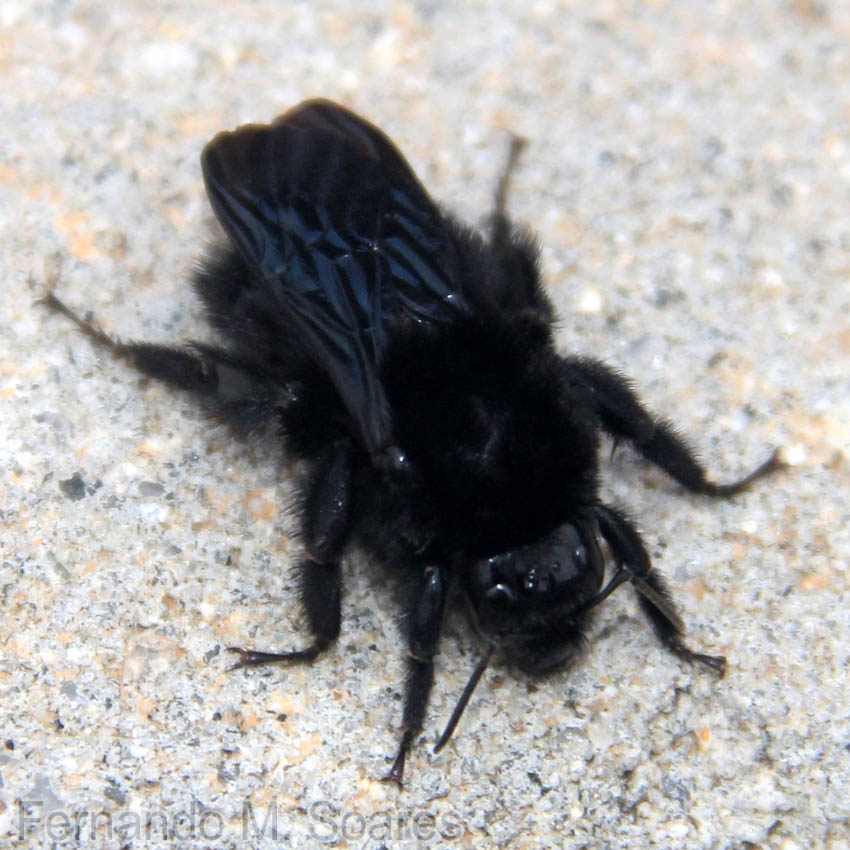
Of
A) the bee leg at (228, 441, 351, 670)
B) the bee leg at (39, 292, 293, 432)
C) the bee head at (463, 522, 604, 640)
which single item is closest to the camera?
the bee head at (463, 522, 604, 640)

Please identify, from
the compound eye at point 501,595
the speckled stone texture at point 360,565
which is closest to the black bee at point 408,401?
the compound eye at point 501,595

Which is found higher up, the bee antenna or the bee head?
the bee head

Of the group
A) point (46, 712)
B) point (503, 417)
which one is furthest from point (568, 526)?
point (46, 712)

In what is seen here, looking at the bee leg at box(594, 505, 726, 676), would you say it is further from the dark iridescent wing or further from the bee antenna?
the dark iridescent wing

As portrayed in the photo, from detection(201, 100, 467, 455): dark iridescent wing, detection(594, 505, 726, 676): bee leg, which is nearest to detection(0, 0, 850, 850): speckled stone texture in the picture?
detection(594, 505, 726, 676): bee leg

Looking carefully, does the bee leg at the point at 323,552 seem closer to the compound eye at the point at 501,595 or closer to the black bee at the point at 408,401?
the black bee at the point at 408,401

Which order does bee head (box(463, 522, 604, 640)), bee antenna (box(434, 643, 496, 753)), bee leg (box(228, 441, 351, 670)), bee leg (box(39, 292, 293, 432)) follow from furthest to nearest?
bee leg (box(39, 292, 293, 432)), bee leg (box(228, 441, 351, 670)), bee antenna (box(434, 643, 496, 753)), bee head (box(463, 522, 604, 640))
